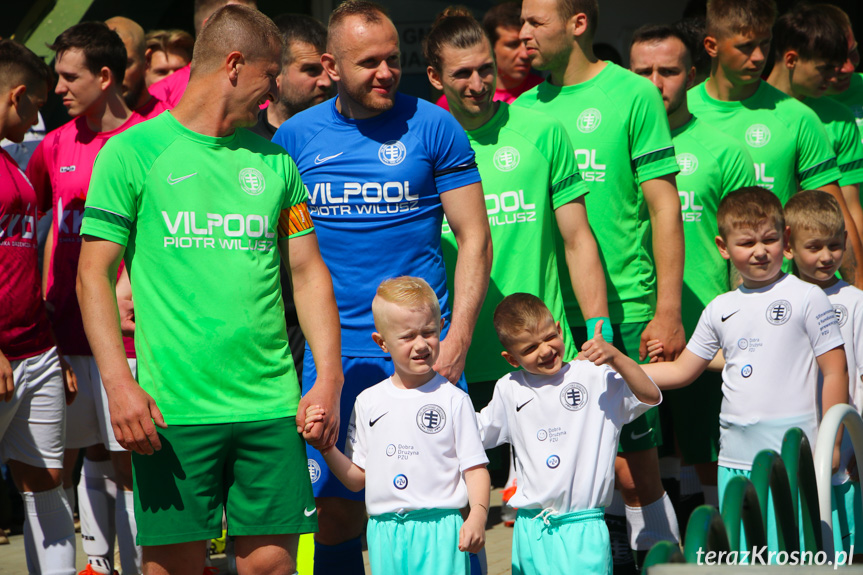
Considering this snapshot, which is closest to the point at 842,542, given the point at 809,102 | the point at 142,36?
the point at 809,102

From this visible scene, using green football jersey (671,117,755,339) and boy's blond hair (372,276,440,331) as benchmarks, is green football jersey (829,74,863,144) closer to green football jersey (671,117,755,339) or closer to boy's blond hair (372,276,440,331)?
green football jersey (671,117,755,339)

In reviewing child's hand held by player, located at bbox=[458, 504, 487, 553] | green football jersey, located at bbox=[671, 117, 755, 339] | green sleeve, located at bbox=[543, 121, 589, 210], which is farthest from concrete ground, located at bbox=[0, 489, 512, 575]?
green sleeve, located at bbox=[543, 121, 589, 210]

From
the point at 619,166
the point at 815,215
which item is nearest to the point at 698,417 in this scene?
the point at 815,215

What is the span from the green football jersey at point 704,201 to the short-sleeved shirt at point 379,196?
62.4 inches

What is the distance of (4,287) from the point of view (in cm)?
452

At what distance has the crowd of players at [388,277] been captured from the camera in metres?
3.29

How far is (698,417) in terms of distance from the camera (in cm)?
505

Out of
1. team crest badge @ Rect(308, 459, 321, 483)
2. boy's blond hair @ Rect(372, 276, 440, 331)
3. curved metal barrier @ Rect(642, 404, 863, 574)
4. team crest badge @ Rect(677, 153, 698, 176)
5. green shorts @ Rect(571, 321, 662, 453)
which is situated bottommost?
curved metal barrier @ Rect(642, 404, 863, 574)

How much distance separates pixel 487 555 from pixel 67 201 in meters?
2.65

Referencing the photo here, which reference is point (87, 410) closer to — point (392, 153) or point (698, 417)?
point (392, 153)

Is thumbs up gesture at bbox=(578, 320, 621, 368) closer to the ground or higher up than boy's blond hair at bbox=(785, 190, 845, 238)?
closer to the ground

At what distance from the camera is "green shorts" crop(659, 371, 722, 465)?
5043 millimetres

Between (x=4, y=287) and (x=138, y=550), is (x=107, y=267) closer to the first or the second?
(x=4, y=287)

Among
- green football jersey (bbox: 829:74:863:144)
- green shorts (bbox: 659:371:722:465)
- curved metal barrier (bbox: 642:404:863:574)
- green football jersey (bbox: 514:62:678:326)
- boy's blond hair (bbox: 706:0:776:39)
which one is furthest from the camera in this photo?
green football jersey (bbox: 829:74:863:144)
